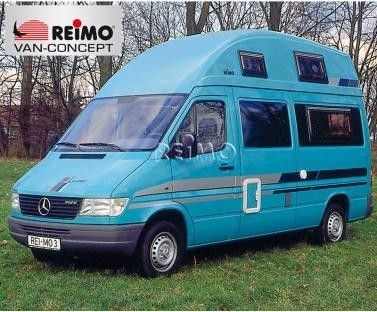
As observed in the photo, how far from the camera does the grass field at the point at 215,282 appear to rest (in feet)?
20.6

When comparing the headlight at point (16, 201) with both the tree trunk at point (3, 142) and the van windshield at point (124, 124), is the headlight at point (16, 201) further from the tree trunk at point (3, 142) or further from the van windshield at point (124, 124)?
the tree trunk at point (3, 142)

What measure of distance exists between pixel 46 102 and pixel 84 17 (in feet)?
46.1

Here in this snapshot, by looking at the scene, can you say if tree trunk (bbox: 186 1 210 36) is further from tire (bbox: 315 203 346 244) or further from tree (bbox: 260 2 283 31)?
tire (bbox: 315 203 346 244)

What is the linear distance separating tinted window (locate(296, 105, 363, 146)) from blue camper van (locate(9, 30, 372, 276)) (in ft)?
0.08

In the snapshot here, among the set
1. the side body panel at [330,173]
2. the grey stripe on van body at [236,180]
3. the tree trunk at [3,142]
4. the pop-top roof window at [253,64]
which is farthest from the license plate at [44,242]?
the tree trunk at [3,142]

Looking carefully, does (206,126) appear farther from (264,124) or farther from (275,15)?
(275,15)

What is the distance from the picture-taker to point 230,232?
8438 millimetres

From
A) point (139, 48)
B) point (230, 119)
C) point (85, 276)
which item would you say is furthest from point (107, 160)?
point (139, 48)

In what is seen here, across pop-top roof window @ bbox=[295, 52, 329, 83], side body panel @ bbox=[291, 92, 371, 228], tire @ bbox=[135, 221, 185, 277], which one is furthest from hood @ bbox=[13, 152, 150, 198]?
pop-top roof window @ bbox=[295, 52, 329, 83]

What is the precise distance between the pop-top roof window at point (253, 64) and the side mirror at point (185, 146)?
1651 mm

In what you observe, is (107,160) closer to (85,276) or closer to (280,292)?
(85,276)

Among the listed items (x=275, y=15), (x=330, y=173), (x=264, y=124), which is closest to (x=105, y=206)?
(x=264, y=124)

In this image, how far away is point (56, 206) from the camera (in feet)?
23.9

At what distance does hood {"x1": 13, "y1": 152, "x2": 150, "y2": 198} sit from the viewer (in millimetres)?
7102
